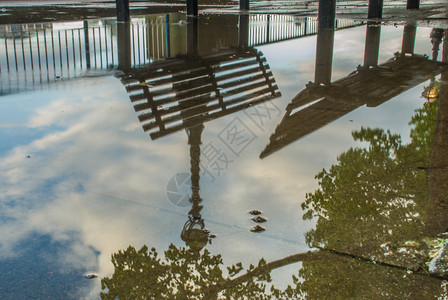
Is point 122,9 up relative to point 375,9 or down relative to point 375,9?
up

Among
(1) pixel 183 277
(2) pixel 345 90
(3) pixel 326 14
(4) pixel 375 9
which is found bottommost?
(1) pixel 183 277

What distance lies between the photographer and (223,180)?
14.2 ft

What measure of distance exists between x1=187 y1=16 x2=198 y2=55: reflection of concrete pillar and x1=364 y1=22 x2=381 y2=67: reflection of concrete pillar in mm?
3066

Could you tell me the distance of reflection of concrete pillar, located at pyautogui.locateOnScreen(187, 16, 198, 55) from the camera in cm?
1059

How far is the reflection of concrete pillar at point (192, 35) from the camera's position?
10594 mm

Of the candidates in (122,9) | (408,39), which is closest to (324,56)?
(408,39)

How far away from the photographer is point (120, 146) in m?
5.14

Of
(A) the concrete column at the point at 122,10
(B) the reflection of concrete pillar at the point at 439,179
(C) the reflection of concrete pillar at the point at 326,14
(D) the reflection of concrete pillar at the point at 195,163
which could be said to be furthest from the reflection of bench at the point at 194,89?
(A) the concrete column at the point at 122,10

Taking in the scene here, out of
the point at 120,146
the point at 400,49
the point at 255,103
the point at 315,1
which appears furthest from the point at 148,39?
the point at 315,1

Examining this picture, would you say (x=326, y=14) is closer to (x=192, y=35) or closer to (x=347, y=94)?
(x=192, y=35)

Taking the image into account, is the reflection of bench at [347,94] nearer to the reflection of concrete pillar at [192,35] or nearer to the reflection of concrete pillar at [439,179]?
the reflection of concrete pillar at [439,179]

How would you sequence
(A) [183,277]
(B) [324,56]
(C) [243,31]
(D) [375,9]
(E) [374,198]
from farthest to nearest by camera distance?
(D) [375,9] < (C) [243,31] < (B) [324,56] < (E) [374,198] < (A) [183,277]

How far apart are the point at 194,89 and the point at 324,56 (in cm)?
359

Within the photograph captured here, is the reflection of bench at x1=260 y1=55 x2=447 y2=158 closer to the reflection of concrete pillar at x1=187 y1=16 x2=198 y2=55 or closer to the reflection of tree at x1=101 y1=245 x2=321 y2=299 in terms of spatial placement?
the reflection of tree at x1=101 y1=245 x2=321 y2=299
